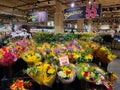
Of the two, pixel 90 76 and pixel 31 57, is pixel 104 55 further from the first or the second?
pixel 31 57

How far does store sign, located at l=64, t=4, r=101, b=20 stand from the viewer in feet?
26.1

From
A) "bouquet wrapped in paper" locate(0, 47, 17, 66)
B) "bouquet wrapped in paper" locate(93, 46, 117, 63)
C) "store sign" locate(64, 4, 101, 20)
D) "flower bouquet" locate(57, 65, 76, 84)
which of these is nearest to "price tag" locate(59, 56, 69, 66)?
"flower bouquet" locate(57, 65, 76, 84)

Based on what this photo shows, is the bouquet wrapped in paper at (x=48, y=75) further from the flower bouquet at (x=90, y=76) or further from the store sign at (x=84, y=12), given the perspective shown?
the store sign at (x=84, y=12)

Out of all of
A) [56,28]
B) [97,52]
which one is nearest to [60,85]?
[97,52]

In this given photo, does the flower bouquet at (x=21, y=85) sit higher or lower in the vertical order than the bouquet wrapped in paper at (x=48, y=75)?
lower

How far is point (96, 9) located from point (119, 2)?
4239 millimetres

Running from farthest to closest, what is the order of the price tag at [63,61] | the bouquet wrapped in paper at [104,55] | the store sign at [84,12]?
the store sign at [84,12]
the bouquet wrapped in paper at [104,55]
the price tag at [63,61]

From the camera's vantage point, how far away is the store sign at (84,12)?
796 centimetres

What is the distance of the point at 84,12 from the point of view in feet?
27.8

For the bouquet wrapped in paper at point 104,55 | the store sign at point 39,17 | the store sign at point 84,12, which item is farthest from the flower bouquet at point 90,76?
the store sign at point 39,17

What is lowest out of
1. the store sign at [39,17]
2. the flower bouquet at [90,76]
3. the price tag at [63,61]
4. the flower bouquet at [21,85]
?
the flower bouquet at [21,85]

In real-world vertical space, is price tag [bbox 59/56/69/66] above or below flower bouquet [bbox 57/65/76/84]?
above

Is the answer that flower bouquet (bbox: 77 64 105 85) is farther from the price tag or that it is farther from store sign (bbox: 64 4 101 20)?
store sign (bbox: 64 4 101 20)

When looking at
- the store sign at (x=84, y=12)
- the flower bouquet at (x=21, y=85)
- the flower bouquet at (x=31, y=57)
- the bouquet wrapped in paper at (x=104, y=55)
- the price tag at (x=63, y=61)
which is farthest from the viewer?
the store sign at (x=84, y=12)
